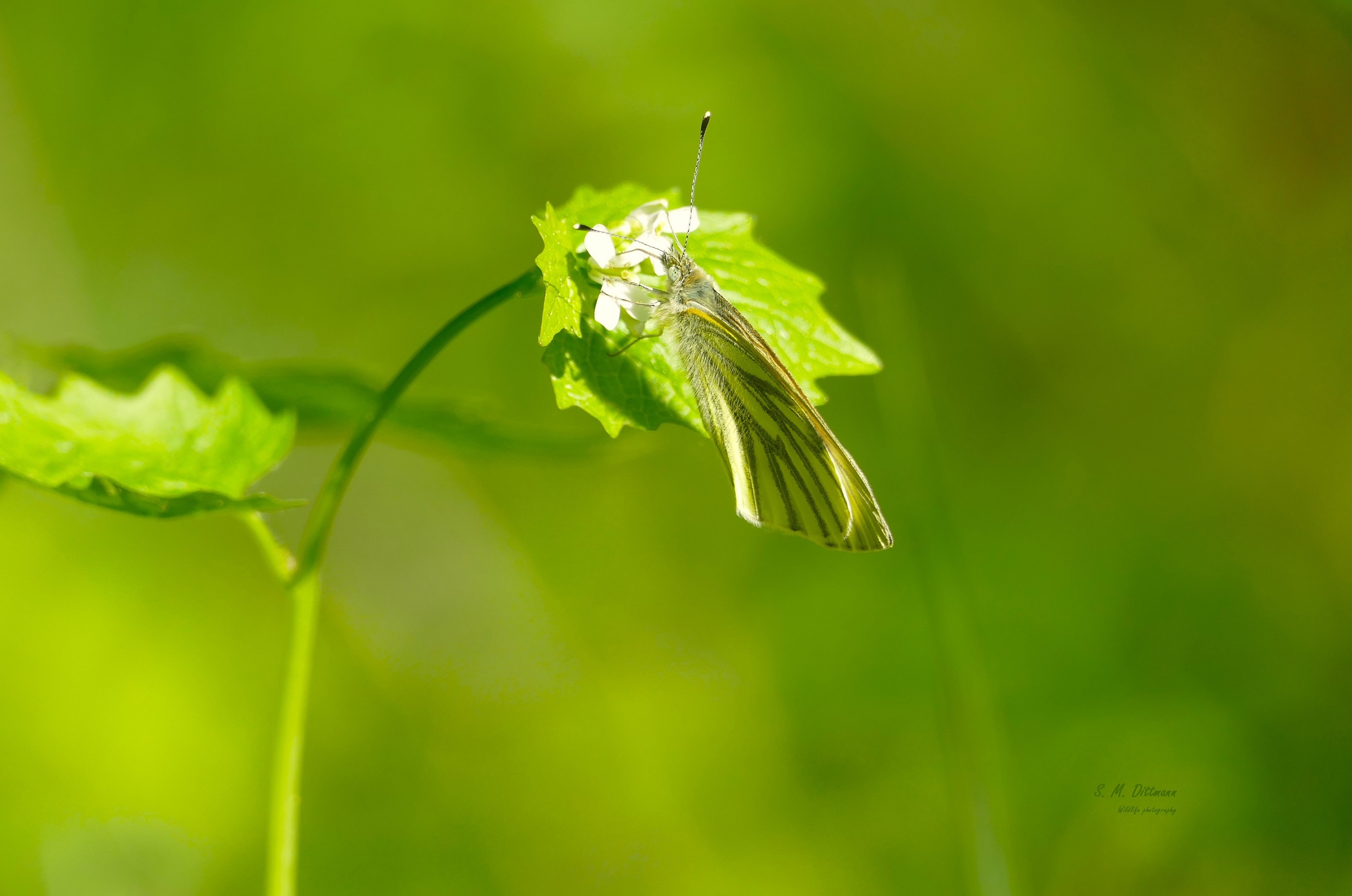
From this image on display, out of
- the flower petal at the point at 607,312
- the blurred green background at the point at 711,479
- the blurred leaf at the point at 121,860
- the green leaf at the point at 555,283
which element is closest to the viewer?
the green leaf at the point at 555,283

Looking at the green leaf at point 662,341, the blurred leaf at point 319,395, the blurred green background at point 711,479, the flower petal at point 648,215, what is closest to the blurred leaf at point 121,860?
the blurred green background at point 711,479

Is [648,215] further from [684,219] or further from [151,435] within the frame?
[151,435]

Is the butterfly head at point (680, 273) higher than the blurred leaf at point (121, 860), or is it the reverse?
the butterfly head at point (680, 273)

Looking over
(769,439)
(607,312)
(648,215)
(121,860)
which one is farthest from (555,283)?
(121,860)

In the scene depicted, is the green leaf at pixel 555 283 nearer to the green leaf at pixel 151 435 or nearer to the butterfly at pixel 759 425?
the butterfly at pixel 759 425

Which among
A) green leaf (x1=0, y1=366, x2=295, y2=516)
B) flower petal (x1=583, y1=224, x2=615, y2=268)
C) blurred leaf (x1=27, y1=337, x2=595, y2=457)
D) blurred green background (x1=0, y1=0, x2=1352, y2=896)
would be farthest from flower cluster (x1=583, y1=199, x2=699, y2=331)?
blurred green background (x1=0, y1=0, x2=1352, y2=896)

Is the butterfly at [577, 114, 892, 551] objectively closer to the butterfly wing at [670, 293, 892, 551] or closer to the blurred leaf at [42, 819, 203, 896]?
the butterfly wing at [670, 293, 892, 551]

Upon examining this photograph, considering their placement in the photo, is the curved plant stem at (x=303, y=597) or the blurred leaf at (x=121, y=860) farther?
the blurred leaf at (x=121, y=860)
